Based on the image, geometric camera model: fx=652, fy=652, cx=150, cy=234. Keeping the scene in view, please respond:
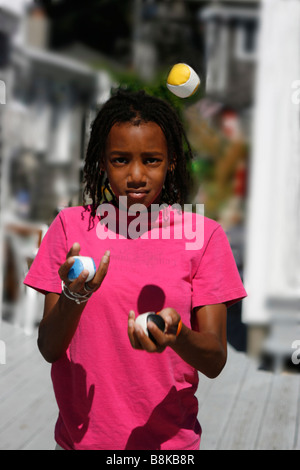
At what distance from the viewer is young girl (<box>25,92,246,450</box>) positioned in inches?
49.3

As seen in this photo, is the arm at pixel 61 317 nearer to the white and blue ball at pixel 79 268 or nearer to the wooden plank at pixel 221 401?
the white and blue ball at pixel 79 268

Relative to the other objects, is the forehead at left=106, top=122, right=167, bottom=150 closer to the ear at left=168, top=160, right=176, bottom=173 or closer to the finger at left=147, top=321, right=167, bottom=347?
the ear at left=168, top=160, right=176, bottom=173

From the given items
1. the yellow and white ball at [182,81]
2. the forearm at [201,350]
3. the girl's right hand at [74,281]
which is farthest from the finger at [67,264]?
the yellow and white ball at [182,81]

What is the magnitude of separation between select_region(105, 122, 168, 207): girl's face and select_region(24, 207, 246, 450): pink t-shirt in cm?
10

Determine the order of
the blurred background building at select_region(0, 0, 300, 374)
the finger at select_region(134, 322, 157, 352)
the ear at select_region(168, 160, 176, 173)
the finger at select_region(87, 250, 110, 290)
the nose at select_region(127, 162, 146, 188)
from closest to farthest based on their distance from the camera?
the finger at select_region(134, 322, 157, 352) < the finger at select_region(87, 250, 110, 290) < the nose at select_region(127, 162, 146, 188) < the ear at select_region(168, 160, 176, 173) < the blurred background building at select_region(0, 0, 300, 374)

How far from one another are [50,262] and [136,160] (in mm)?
268

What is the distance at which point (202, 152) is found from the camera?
4.42 meters

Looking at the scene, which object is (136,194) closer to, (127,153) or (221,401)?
(127,153)

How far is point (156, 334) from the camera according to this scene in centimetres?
102

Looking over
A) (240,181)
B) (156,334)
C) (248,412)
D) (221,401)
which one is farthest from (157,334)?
(240,181)

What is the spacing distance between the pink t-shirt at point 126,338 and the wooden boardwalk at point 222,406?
201cm

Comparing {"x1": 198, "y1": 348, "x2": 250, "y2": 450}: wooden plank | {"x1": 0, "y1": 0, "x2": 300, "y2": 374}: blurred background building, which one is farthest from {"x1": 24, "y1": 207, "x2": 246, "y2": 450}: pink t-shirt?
{"x1": 198, "y1": 348, "x2": 250, "y2": 450}: wooden plank

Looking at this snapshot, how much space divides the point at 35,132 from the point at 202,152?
11.7 ft
